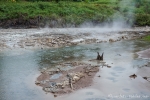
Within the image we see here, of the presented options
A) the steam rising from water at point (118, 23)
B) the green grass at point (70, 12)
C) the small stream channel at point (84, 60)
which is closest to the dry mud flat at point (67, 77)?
→ the small stream channel at point (84, 60)

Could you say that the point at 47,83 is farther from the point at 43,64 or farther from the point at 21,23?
the point at 21,23

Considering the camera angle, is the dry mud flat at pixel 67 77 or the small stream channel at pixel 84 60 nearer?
the small stream channel at pixel 84 60

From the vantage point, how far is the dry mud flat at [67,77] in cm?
1582

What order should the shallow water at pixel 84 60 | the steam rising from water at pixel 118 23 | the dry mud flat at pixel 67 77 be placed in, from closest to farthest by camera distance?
1. the shallow water at pixel 84 60
2. the dry mud flat at pixel 67 77
3. the steam rising from water at pixel 118 23

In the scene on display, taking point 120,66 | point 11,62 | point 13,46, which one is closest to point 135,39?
point 120,66

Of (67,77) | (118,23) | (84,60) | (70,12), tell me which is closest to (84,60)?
(84,60)

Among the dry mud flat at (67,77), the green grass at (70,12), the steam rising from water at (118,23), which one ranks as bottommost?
the dry mud flat at (67,77)

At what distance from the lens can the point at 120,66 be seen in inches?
826

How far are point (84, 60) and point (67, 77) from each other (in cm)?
555

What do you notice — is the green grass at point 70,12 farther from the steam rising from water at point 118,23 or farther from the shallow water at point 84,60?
the shallow water at point 84,60

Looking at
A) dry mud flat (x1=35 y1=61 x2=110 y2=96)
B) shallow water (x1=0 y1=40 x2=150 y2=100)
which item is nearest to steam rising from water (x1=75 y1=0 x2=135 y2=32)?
shallow water (x1=0 y1=40 x2=150 y2=100)

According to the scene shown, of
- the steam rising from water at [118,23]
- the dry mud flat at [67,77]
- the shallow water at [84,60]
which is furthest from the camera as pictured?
the steam rising from water at [118,23]

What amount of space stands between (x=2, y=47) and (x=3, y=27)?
1593 cm

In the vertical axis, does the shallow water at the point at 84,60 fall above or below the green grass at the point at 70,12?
below
